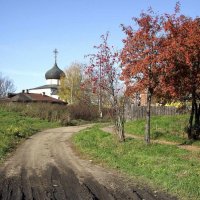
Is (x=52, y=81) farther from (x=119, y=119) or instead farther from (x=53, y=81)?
(x=119, y=119)

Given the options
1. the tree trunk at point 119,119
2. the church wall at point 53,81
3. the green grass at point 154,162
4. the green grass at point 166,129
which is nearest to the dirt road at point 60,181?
the green grass at point 154,162

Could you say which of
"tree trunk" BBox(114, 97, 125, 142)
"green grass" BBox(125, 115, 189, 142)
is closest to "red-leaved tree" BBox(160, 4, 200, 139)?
"tree trunk" BBox(114, 97, 125, 142)

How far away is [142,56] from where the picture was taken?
1831cm

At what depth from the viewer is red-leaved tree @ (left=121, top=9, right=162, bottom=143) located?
17938 mm

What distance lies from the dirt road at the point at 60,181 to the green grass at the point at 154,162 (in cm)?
67

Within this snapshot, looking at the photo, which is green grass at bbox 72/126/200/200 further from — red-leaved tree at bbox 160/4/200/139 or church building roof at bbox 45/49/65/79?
church building roof at bbox 45/49/65/79

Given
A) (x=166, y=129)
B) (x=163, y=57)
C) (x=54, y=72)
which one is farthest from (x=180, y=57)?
(x=54, y=72)

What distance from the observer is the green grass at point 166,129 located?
2352cm

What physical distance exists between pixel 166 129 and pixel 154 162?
11.3 meters

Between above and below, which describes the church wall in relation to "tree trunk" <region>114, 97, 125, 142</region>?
above

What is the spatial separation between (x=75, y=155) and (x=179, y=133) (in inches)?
335

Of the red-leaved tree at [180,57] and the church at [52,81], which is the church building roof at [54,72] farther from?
the red-leaved tree at [180,57]

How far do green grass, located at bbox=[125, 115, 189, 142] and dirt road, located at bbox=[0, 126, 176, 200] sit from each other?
774 centimetres

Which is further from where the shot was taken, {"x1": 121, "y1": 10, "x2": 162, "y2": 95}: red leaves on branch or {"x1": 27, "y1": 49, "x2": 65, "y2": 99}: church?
{"x1": 27, "y1": 49, "x2": 65, "y2": 99}: church
